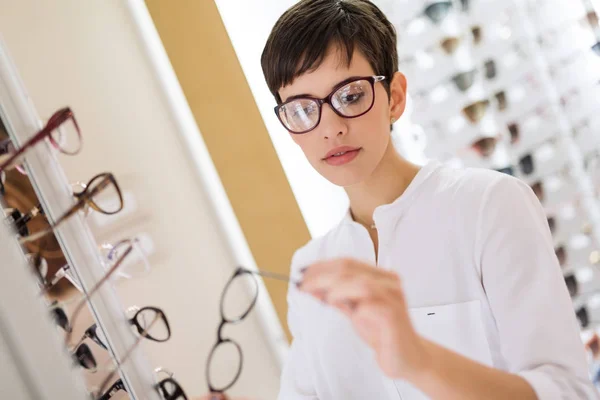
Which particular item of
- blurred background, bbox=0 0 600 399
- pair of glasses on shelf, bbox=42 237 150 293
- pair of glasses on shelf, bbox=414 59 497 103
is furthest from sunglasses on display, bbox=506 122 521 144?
pair of glasses on shelf, bbox=42 237 150 293

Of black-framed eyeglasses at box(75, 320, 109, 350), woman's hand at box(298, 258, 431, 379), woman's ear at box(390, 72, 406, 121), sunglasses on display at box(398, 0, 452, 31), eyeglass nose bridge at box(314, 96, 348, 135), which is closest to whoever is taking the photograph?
woman's hand at box(298, 258, 431, 379)

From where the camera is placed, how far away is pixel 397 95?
79 cm

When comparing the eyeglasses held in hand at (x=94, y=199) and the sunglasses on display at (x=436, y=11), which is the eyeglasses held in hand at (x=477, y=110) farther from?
the eyeglasses held in hand at (x=94, y=199)

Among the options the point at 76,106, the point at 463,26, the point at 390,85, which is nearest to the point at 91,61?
the point at 76,106

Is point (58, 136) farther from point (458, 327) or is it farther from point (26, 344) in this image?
point (458, 327)

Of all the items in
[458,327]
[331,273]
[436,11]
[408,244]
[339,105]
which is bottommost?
[458,327]

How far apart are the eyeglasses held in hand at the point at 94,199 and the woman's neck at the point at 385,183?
356 mm

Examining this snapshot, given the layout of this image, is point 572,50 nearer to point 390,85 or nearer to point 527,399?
point 390,85

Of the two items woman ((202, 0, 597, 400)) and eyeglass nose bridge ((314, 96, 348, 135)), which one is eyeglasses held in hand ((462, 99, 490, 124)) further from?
eyeglass nose bridge ((314, 96, 348, 135))

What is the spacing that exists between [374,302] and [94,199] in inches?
11.0

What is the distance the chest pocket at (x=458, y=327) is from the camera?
717 mm

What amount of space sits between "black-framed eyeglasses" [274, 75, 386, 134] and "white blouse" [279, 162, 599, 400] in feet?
0.54

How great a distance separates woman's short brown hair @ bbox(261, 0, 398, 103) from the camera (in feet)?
2.30

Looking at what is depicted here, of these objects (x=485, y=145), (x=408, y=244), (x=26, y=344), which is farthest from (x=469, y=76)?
(x=26, y=344)
